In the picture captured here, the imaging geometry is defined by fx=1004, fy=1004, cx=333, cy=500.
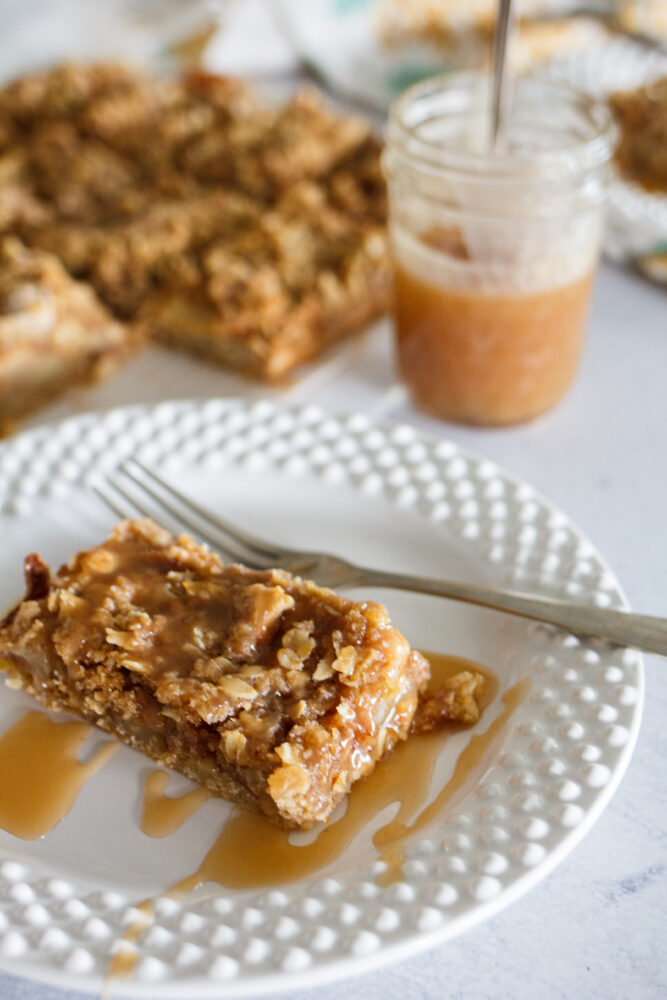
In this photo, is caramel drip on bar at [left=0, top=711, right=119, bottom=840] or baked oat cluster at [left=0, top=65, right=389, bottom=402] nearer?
caramel drip on bar at [left=0, top=711, right=119, bottom=840]

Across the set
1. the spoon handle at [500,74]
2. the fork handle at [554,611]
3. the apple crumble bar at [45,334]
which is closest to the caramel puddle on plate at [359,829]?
the fork handle at [554,611]

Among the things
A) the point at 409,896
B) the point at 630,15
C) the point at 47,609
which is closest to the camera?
the point at 409,896

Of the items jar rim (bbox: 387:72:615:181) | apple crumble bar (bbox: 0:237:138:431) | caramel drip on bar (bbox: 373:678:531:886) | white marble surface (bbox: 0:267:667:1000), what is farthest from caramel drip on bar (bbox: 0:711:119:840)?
jar rim (bbox: 387:72:615:181)

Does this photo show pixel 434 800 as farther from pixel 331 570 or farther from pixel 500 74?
pixel 500 74

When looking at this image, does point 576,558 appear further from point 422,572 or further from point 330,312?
point 330,312

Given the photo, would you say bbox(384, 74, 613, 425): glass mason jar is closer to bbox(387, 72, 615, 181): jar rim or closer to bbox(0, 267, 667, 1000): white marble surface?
bbox(387, 72, 615, 181): jar rim

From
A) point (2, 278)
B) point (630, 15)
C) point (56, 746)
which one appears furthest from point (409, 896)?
A: point (630, 15)
